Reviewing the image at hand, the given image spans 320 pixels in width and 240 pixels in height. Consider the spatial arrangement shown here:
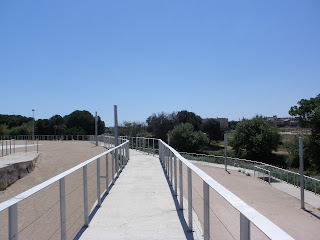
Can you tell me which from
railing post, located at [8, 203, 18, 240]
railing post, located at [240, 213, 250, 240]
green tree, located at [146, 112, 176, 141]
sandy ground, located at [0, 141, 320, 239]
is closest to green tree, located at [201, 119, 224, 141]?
green tree, located at [146, 112, 176, 141]

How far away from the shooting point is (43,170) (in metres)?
16.2

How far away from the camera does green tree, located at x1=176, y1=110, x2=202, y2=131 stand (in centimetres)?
6725

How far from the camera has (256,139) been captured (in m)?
38.8

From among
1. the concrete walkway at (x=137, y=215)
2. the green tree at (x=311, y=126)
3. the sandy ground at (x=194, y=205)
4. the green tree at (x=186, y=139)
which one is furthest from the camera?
the green tree at (x=186, y=139)

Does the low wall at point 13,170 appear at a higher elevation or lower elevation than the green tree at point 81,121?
lower

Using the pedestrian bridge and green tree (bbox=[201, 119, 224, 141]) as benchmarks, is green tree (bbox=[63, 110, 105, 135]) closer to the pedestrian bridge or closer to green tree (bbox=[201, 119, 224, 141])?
green tree (bbox=[201, 119, 224, 141])

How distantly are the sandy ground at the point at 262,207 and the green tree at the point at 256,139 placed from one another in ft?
78.5

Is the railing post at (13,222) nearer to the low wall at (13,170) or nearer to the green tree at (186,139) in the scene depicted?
the low wall at (13,170)

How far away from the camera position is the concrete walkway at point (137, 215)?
425cm

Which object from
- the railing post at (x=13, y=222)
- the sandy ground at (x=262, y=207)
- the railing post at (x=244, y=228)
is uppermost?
the railing post at (x=244, y=228)

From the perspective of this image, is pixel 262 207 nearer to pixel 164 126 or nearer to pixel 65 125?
pixel 164 126

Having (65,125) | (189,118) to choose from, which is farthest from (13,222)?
(65,125)

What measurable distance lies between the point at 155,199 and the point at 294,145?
3244cm

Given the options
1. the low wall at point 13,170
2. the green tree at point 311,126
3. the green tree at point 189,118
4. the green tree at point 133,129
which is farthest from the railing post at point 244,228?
the green tree at point 189,118
